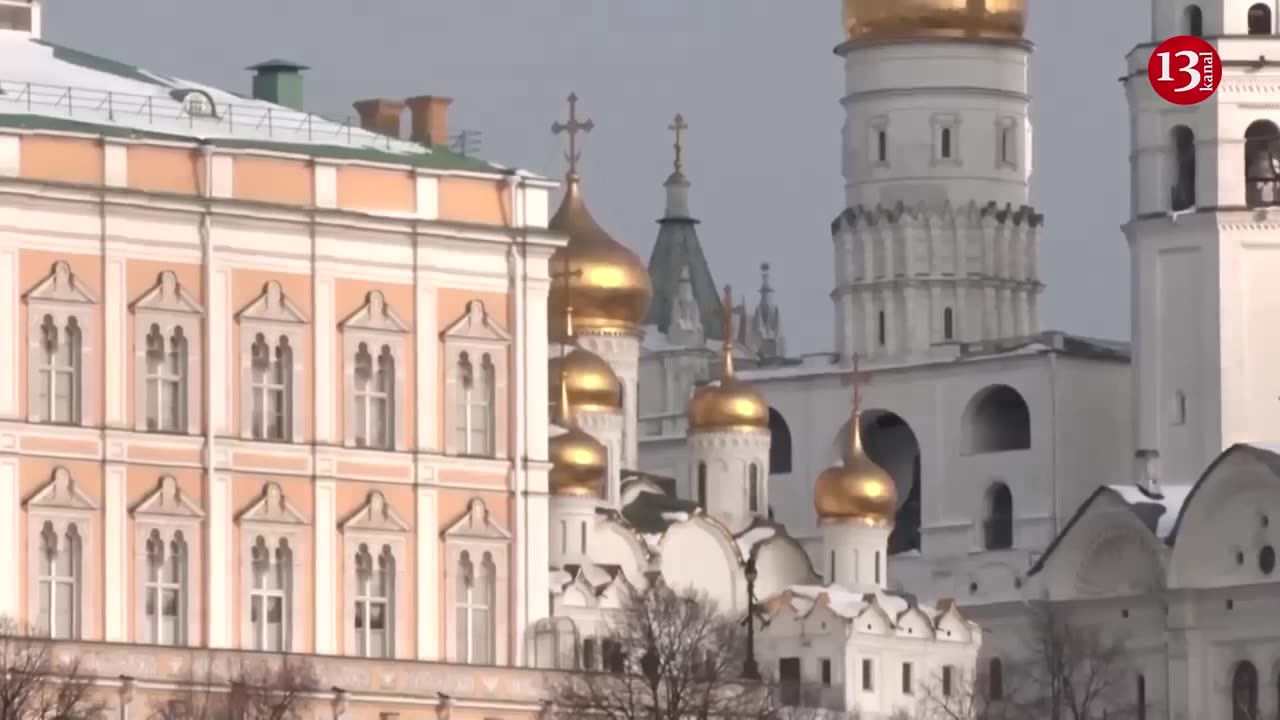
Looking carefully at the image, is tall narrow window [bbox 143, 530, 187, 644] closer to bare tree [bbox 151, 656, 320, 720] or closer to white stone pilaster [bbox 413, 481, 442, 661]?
bare tree [bbox 151, 656, 320, 720]

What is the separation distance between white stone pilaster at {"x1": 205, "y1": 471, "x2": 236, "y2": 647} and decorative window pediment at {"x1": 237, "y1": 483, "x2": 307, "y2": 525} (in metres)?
0.35

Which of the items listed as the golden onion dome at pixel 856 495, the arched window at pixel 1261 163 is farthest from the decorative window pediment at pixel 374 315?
the arched window at pixel 1261 163

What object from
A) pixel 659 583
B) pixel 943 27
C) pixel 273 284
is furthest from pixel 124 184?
pixel 943 27

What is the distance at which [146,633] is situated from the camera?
75750 mm

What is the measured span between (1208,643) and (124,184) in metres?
24.6

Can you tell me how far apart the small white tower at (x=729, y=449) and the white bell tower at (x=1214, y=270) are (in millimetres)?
5707

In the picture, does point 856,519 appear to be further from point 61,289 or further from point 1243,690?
point 61,289

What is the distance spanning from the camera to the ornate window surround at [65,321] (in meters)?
75.5

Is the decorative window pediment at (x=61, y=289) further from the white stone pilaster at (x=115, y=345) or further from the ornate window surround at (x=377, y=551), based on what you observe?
the ornate window surround at (x=377, y=551)

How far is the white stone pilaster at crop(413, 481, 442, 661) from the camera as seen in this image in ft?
256

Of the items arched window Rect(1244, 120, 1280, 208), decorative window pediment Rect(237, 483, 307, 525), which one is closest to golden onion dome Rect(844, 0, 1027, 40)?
arched window Rect(1244, 120, 1280, 208)

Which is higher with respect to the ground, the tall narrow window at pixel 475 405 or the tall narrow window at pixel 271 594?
the tall narrow window at pixel 475 405

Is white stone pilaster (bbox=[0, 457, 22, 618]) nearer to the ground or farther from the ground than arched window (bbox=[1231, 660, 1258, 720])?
farther from the ground

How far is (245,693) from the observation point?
72812mm
